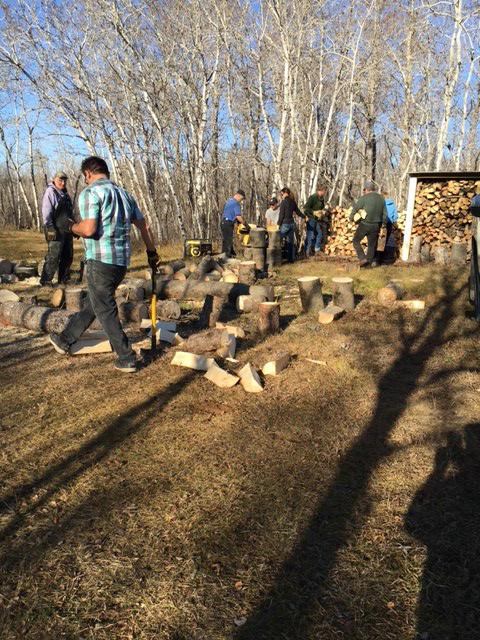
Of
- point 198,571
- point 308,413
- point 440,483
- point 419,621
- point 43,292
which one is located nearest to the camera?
point 419,621

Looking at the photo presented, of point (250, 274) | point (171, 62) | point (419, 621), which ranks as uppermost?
point (171, 62)

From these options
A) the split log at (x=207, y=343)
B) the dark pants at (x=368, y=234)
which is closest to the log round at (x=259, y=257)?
the dark pants at (x=368, y=234)

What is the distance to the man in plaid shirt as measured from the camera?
4098 millimetres

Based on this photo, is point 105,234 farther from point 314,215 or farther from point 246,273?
point 314,215

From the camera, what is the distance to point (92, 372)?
462 centimetres

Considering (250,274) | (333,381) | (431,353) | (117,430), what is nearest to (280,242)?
(250,274)

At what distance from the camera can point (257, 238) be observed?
34.3 ft

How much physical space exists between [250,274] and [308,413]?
534 cm

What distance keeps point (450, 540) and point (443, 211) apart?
10942 mm

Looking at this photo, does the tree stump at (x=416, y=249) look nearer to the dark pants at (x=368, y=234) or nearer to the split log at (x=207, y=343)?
the dark pants at (x=368, y=234)

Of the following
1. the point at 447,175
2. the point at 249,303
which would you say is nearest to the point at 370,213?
the point at 447,175

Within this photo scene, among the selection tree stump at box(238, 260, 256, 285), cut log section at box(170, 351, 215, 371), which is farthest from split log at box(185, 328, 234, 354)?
tree stump at box(238, 260, 256, 285)

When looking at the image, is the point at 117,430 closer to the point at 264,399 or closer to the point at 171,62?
the point at 264,399

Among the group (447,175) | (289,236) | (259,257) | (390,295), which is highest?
(447,175)
